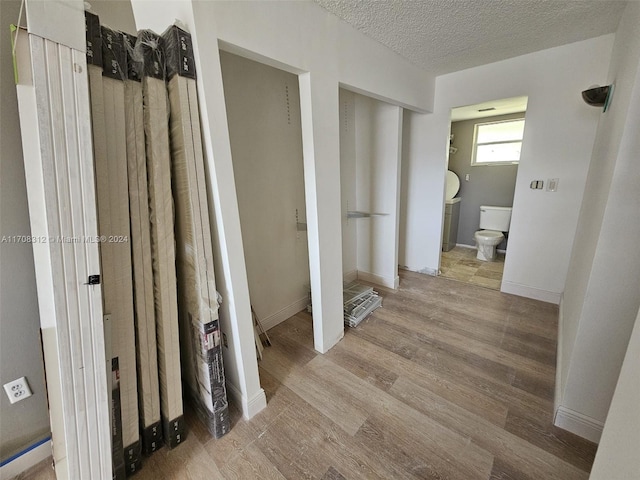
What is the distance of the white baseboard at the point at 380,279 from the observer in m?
3.13

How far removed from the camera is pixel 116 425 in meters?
1.16

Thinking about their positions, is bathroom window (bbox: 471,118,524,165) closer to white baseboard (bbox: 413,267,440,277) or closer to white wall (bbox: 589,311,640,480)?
white baseboard (bbox: 413,267,440,277)

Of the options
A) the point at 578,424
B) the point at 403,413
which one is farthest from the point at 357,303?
the point at 578,424

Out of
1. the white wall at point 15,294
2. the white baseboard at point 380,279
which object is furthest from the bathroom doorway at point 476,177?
the white wall at point 15,294

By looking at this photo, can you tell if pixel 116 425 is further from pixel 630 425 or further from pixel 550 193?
pixel 550 193

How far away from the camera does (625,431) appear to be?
0.68 metres

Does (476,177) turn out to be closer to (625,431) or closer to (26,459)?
(625,431)

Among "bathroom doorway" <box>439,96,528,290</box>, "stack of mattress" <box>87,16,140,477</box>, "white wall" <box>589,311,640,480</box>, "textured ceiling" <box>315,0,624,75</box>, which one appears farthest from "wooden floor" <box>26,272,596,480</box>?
"textured ceiling" <box>315,0,624,75</box>

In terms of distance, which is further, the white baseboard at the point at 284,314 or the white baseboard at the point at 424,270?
the white baseboard at the point at 424,270

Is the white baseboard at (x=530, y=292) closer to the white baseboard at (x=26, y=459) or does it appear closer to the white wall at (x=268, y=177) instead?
the white wall at (x=268, y=177)

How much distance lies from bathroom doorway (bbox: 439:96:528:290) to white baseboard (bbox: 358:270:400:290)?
79cm

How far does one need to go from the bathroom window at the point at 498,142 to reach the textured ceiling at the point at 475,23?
1.90 metres

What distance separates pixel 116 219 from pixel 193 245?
1.02ft

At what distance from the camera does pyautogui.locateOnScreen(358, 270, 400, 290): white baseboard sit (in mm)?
3133
